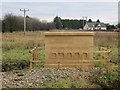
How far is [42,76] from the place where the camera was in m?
8.30

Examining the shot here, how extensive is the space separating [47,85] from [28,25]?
3299 centimetres

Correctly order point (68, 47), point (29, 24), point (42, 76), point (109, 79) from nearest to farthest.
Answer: point (109, 79) → point (42, 76) → point (68, 47) → point (29, 24)

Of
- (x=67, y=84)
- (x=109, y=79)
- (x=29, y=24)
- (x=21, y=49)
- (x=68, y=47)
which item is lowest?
(x=21, y=49)

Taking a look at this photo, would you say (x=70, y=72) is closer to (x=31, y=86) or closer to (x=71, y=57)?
(x=71, y=57)

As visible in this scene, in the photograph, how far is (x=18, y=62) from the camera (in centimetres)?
1083

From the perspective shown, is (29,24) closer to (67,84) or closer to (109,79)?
(67,84)

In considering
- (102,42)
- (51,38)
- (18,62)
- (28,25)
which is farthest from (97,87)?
(28,25)

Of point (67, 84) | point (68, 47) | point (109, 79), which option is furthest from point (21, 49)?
point (109, 79)

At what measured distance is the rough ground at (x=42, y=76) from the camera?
714 cm

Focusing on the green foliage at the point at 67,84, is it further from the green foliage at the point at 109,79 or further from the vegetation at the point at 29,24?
the vegetation at the point at 29,24

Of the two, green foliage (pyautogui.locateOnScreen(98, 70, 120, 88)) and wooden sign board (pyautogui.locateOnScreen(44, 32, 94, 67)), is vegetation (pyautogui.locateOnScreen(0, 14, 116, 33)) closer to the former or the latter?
wooden sign board (pyautogui.locateOnScreen(44, 32, 94, 67))

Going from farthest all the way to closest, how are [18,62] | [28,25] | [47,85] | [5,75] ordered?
1. [28,25]
2. [18,62]
3. [5,75]
4. [47,85]

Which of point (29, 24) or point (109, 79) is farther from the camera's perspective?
point (29, 24)

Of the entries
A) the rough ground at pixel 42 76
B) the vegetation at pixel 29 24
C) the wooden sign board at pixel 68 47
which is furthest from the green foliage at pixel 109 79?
the vegetation at pixel 29 24
